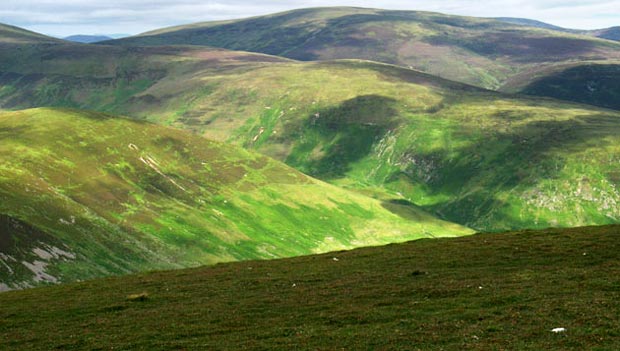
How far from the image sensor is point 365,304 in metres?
52.5

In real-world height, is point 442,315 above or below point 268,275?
above

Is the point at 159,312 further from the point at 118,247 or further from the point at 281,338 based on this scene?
the point at 118,247

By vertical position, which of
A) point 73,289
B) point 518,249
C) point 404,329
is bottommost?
point 73,289

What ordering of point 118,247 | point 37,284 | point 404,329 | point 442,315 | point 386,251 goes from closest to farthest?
point 404,329, point 442,315, point 386,251, point 37,284, point 118,247

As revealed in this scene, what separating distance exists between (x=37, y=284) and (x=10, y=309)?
69391 millimetres

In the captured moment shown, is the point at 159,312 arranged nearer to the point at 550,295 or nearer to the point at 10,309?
the point at 10,309

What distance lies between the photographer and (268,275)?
73.2 metres

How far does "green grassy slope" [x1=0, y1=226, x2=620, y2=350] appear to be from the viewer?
40.3 metres

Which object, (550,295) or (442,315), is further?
(550,295)

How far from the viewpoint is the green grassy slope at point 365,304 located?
4031cm

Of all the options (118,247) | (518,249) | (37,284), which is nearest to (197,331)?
(518,249)

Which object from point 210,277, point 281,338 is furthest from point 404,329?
point 210,277

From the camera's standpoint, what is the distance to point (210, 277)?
75.7 meters

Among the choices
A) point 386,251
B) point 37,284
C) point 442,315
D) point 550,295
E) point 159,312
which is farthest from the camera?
point 37,284
